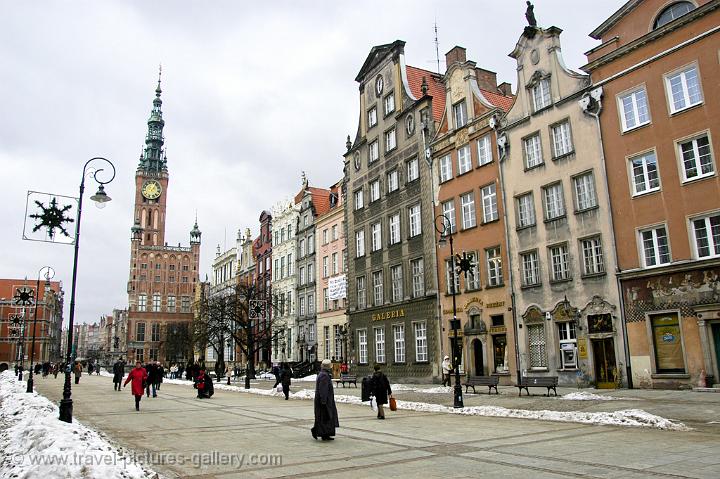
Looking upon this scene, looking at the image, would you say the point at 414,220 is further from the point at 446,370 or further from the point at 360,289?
the point at 446,370

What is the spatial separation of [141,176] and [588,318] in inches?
5234

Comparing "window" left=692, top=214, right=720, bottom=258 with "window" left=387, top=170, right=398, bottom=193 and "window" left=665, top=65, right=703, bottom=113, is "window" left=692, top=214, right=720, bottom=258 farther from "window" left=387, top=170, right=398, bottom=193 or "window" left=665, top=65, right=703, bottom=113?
"window" left=387, top=170, right=398, bottom=193

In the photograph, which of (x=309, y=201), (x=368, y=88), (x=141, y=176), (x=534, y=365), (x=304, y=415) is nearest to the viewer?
(x=304, y=415)

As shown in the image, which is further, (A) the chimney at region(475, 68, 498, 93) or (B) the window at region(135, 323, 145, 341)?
(B) the window at region(135, 323, 145, 341)

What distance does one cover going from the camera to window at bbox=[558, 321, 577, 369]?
2655cm

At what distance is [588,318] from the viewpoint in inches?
1020

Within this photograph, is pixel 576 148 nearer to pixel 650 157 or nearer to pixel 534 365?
pixel 650 157

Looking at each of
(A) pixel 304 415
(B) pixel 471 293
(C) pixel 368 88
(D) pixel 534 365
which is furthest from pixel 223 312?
(A) pixel 304 415

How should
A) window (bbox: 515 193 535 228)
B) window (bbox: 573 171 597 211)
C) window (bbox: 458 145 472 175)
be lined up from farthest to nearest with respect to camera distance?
window (bbox: 458 145 472 175) < window (bbox: 515 193 535 228) < window (bbox: 573 171 597 211)

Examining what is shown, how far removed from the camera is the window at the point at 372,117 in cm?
4328

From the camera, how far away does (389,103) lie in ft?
136

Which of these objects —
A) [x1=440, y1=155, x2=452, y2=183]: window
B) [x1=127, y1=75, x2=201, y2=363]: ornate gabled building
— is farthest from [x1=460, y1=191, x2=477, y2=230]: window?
[x1=127, y1=75, x2=201, y2=363]: ornate gabled building

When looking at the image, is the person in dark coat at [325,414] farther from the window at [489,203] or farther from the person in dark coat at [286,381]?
the window at [489,203]

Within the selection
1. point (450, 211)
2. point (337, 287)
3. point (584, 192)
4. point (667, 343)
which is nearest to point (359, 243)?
point (337, 287)
